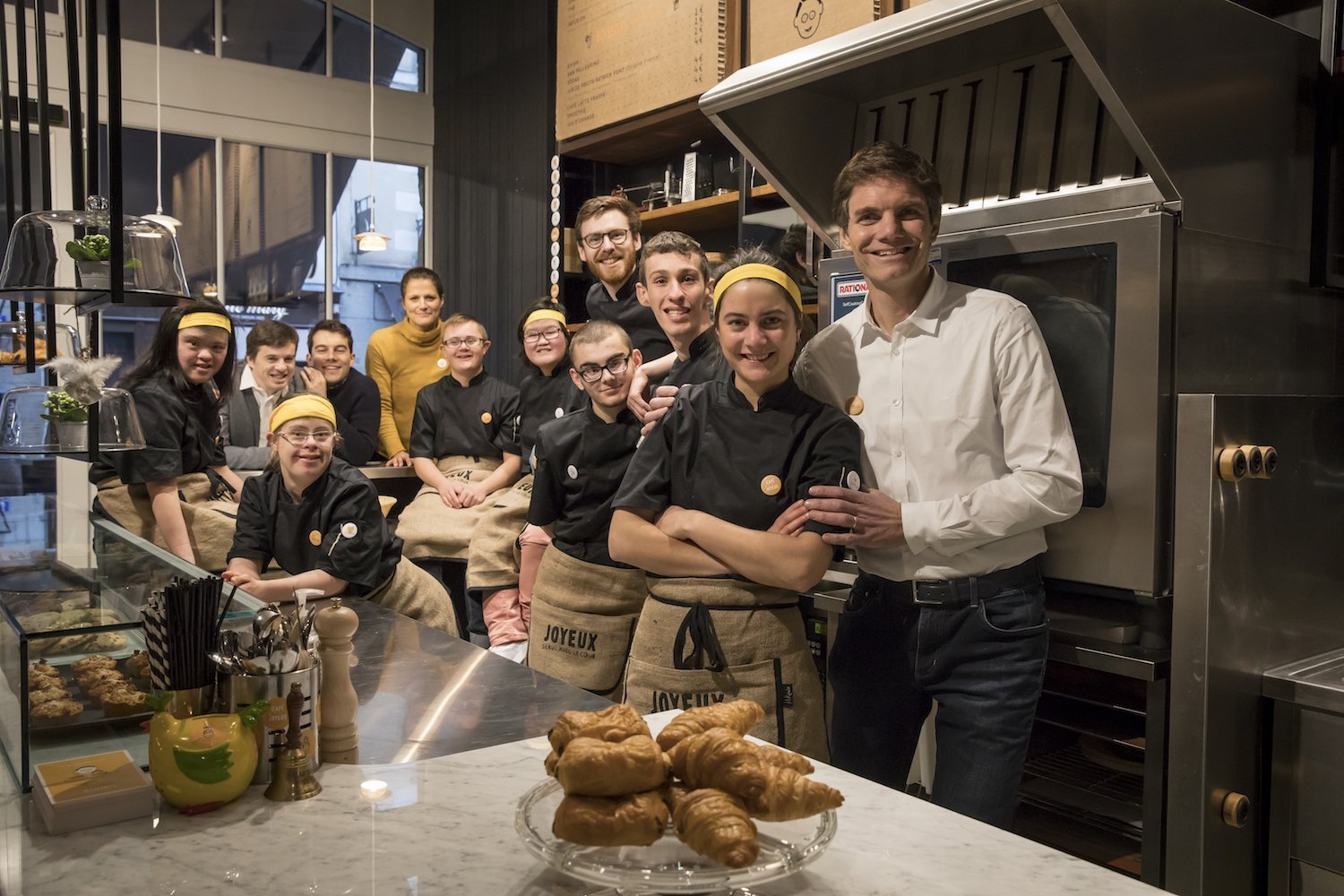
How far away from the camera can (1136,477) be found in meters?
1.89

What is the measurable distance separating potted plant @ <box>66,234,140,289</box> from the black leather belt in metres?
1.36

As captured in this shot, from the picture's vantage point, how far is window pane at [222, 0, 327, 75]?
23.5 feet

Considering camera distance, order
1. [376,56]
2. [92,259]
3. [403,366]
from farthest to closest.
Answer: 1. [376,56]
2. [403,366]
3. [92,259]

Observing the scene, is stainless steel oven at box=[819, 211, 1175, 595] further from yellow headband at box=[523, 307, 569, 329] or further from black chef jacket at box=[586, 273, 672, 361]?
yellow headband at box=[523, 307, 569, 329]

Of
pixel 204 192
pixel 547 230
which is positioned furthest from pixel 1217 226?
pixel 204 192

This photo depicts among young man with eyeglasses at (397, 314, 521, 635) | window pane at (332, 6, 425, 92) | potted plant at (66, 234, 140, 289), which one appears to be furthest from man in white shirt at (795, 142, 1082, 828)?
window pane at (332, 6, 425, 92)

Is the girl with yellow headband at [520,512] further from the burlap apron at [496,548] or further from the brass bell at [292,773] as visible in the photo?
the brass bell at [292,773]

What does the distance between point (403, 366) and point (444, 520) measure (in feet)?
4.38

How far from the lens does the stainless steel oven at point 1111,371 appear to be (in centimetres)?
187

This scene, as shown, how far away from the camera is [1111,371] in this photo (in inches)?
75.6

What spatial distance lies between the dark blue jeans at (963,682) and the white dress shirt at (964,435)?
0.07m

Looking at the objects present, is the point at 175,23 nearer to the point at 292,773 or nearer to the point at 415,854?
the point at 292,773

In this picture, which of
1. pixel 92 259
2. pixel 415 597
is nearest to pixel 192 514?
pixel 415 597

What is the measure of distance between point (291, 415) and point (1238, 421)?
2173 millimetres
